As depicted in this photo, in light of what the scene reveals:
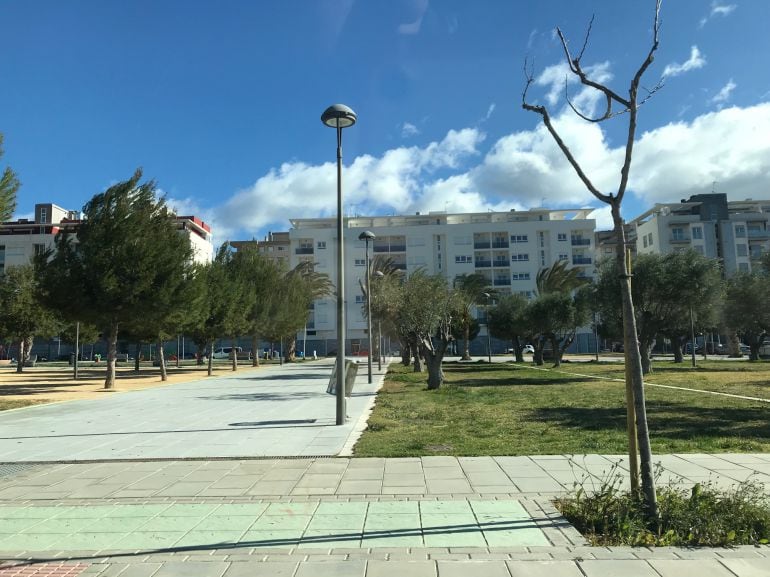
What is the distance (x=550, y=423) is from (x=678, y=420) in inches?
106

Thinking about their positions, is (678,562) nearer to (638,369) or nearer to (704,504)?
(704,504)

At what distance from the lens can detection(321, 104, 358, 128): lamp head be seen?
1145cm

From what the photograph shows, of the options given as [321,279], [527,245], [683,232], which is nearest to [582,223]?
[527,245]

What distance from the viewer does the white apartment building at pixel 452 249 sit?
92.5 m

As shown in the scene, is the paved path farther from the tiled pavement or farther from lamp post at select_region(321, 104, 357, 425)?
the tiled pavement

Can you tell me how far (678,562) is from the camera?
4168mm

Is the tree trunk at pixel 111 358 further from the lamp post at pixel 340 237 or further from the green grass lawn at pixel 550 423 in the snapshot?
the lamp post at pixel 340 237

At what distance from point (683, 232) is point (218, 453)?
102875 mm

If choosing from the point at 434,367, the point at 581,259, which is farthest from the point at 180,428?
the point at 581,259

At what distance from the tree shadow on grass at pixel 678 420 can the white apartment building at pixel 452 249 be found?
253 ft

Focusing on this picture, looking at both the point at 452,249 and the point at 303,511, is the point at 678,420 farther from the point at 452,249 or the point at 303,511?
the point at 452,249

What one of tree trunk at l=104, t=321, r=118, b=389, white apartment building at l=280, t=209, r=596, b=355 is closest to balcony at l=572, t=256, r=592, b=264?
white apartment building at l=280, t=209, r=596, b=355

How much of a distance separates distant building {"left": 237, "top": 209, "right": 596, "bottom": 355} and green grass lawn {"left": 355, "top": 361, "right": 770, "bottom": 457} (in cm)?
7368

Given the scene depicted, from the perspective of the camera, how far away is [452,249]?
310 ft
